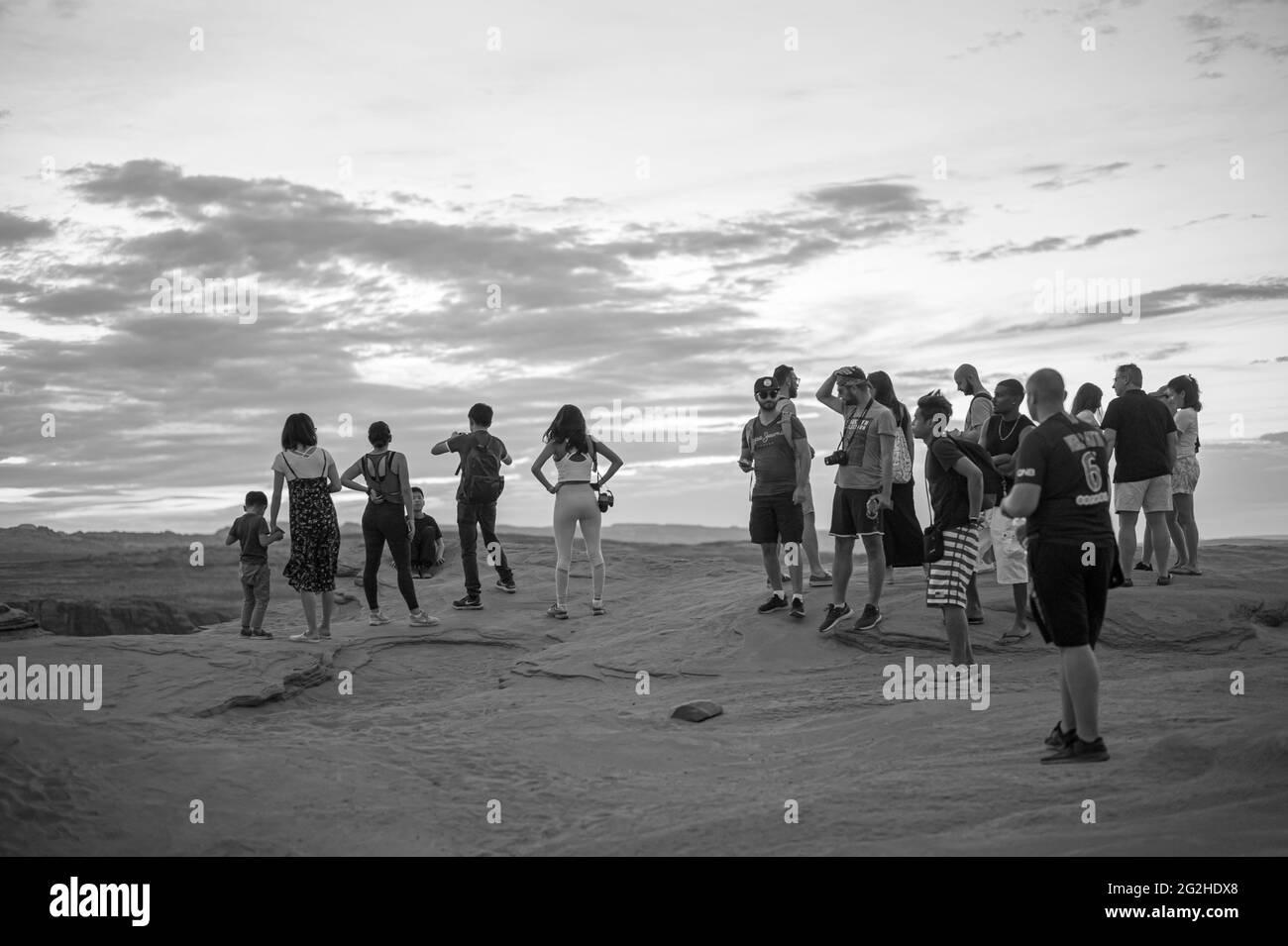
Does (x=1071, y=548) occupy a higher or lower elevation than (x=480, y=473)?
lower

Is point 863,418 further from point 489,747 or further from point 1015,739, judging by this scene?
point 489,747

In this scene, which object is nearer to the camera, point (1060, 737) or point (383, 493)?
point (1060, 737)

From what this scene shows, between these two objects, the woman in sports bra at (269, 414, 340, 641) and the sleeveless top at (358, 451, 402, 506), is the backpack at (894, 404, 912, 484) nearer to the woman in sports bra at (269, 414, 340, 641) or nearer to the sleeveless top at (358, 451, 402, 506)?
the sleeveless top at (358, 451, 402, 506)

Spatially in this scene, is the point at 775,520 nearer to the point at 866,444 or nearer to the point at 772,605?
the point at 772,605

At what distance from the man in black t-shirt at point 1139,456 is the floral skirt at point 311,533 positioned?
7.95 m

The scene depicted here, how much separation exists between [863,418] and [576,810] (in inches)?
198

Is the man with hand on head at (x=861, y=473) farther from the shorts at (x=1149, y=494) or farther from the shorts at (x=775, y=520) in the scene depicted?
the shorts at (x=1149, y=494)

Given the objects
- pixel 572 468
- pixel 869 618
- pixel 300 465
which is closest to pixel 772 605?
pixel 869 618

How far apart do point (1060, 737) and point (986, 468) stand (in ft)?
10.0

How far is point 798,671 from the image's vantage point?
32.9ft

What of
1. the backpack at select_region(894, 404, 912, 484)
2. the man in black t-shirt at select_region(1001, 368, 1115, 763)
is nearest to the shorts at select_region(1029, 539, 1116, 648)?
the man in black t-shirt at select_region(1001, 368, 1115, 763)

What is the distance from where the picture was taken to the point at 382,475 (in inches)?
461

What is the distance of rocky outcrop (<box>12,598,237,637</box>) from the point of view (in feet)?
54.3
